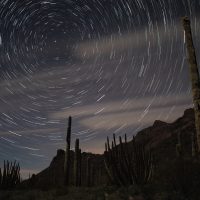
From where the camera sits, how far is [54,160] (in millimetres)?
79562

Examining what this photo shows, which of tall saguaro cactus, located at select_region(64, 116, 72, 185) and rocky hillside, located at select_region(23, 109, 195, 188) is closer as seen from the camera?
tall saguaro cactus, located at select_region(64, 116, 72, 185)

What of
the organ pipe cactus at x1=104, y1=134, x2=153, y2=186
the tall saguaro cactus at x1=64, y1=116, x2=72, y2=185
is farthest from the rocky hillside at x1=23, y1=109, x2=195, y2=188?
the organ pipe cactus at x1=104, y1=134, x2=153, y2=186

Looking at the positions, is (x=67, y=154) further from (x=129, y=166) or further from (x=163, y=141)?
(x=163, y=141)

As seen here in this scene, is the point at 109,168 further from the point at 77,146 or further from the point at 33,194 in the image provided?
the point at 77,146

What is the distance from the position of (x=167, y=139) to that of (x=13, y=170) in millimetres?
47492

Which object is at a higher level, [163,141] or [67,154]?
[163,141]

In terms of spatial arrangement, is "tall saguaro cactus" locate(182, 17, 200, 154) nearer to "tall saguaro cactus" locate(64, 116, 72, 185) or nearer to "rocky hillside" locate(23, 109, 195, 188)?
"tall saguaro cactus" locate(64, 116, 72, 185)

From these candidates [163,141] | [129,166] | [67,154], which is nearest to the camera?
[129,166]

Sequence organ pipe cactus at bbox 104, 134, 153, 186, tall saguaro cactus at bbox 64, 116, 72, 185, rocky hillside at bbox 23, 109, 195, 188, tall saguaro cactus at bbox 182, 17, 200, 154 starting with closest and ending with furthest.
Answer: tall saguaro cactus at bbox 182, 17, 200, 154
organ pipe cactus at bbox 104, 134, 153, 186
tall saguaro cactus at bbox 64, 116, 72, 185
rocky hillside at bbox 23, 109, 195, 188

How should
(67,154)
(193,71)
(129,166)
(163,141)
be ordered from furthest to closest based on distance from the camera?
(163,141), (67,154), (129,166), (193,71)

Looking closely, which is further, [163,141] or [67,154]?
[163,141]

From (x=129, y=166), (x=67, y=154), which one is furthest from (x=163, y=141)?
(x=129, y=166)

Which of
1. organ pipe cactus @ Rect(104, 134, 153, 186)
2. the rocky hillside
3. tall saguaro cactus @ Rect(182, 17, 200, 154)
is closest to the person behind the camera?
tall saguaro cactus @ Rect(182, 17, 200, 154)

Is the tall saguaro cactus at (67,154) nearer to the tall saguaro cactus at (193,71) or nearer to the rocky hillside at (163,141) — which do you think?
the tall saguaro cactus at (193,71)
